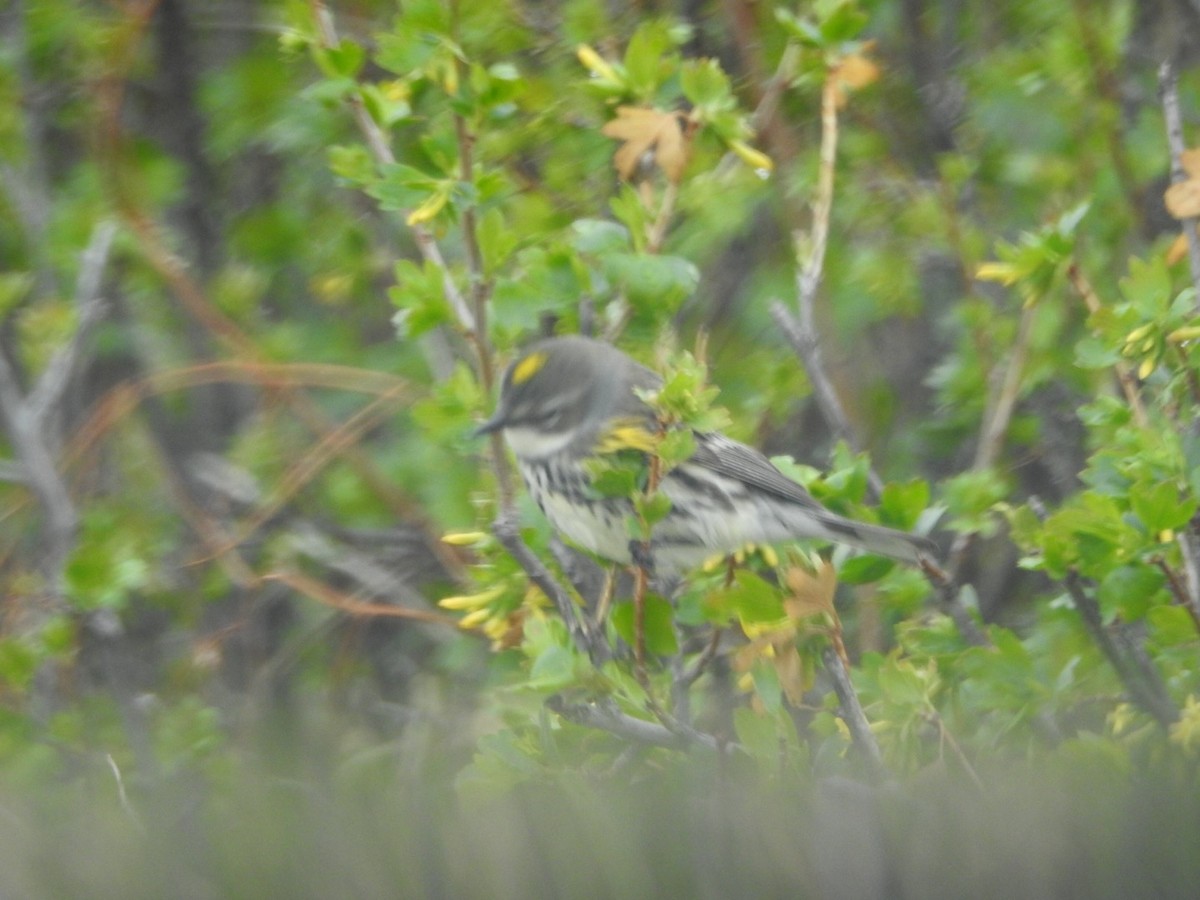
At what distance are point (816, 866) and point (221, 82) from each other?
3.96 meters

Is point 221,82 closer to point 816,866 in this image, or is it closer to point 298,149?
point 298,149

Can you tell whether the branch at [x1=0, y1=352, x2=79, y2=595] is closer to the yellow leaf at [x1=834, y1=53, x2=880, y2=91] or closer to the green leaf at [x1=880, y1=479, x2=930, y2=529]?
the yellow leaf at [x1=834, y1=53, x2=880, y2=91]

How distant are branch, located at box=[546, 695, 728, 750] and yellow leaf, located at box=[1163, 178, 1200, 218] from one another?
996 millimetres

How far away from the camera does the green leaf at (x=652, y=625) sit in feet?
7.59

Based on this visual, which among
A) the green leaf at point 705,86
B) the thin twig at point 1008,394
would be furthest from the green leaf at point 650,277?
the thin twig at point 1008,394

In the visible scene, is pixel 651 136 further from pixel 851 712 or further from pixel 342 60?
pixel 851 712

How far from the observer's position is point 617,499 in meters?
2.57

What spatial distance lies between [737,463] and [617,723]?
3.94 ft

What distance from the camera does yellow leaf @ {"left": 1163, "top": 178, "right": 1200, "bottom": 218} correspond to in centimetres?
240

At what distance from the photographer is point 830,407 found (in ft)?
9.14

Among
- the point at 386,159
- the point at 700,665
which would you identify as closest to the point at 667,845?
the point at 700,665

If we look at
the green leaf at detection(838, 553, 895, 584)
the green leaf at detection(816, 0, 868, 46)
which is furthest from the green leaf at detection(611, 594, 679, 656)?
the green leaf at detection(816, 0, 868, 46)

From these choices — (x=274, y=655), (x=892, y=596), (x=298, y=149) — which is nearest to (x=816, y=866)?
(x=892, y=596)

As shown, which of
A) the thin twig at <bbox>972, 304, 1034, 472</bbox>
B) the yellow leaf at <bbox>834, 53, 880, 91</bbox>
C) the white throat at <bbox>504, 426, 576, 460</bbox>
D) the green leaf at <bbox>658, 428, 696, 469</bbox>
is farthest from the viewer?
the thin twig at <bbox>972, 304, 1034, 472</bbox>
